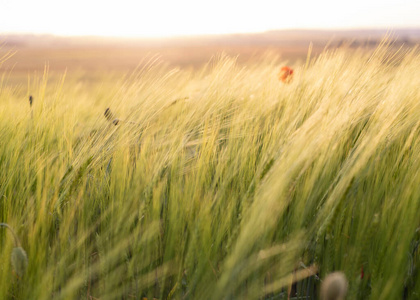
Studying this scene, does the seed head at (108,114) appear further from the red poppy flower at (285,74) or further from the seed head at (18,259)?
the red poppy flower at (285,74)

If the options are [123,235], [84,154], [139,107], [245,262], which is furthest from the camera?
[139,107]

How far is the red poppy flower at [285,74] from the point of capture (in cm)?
206

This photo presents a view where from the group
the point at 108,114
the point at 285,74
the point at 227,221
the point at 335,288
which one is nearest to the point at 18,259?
the point at 227,221

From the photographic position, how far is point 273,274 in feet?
2.82

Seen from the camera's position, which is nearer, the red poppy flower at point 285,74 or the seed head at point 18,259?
the seed head at point 18,259

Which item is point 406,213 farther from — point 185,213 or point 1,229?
point 1,229

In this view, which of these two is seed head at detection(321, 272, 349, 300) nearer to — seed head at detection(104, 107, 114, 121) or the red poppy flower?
seed head at detection(104, 107, 114, 121)

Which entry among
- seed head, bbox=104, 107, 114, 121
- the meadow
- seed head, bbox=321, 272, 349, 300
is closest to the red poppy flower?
the meadow

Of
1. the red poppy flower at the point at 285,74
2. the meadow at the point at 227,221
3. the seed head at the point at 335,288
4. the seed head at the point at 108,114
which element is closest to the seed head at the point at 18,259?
the meadow at the point at 227,221

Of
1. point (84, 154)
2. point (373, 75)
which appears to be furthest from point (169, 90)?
point (373, 75)

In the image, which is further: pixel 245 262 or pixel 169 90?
pixel 169 90

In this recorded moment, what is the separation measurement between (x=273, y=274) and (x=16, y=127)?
3.32 feet

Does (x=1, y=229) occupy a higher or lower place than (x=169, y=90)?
lower

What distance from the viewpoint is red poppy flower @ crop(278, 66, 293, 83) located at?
6.75ft
